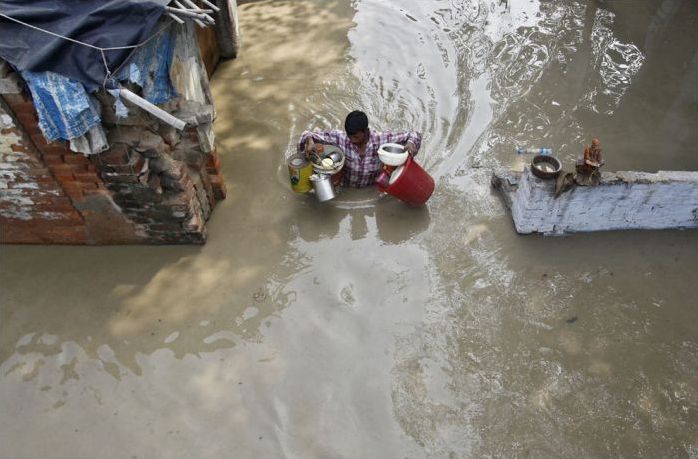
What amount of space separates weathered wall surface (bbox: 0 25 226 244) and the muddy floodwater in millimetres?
209

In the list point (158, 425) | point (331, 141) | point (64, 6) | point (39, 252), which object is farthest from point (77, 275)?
point (331, 141)

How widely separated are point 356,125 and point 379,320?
60.0 inches

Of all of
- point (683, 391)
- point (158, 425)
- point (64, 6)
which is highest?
point (64, 6)

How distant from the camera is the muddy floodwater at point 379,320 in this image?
3.03 m

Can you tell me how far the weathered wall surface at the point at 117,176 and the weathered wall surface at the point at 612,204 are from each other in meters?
2.52

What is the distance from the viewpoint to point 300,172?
402 centimetres

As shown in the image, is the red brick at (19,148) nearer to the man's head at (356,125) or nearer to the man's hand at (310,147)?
the man's hand at (310,147)

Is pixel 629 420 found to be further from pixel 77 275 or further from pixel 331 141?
pixel 77 275

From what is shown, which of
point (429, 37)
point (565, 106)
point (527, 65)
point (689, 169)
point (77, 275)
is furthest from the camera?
point (429, 37)

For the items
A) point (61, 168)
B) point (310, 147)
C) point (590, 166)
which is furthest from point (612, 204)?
point (61, 168)

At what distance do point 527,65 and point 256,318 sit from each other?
4470 mm

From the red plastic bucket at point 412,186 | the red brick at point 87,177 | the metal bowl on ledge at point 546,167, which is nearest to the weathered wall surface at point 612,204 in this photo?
the metal bowl on ledge at point 546,167

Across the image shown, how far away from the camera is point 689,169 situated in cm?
461

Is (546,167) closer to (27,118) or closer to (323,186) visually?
(323,186)
